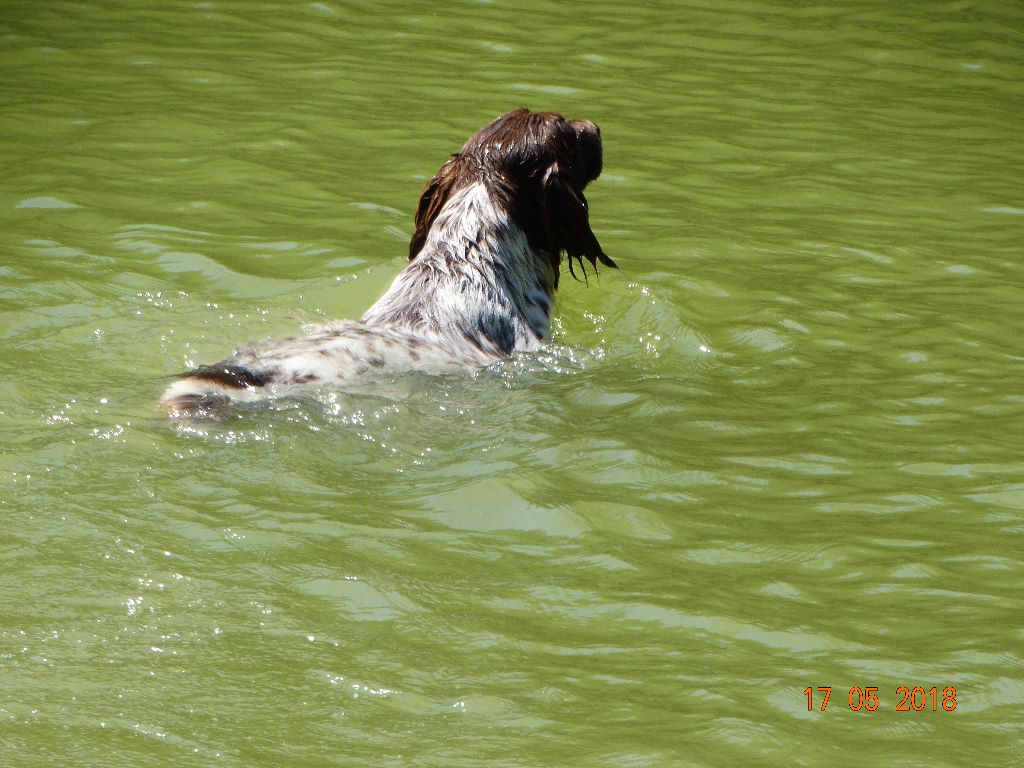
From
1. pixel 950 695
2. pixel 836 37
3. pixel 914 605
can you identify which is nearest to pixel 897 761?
pixel 950 695

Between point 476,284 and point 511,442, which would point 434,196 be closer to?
point 476,284

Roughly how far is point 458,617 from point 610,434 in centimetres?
167

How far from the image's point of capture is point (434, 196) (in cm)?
734

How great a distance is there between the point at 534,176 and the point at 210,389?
2.44 metres

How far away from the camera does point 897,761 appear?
3.60m

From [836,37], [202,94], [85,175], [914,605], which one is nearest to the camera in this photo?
[914,605]

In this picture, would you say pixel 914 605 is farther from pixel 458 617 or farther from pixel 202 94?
pixel 202 94

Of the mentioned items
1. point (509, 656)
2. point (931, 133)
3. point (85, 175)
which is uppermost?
point (931, 133)

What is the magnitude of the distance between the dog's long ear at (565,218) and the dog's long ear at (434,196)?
0.50 metres

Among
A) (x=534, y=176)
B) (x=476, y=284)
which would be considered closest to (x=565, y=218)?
(x=534, y=176)

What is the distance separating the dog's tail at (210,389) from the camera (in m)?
5.37
